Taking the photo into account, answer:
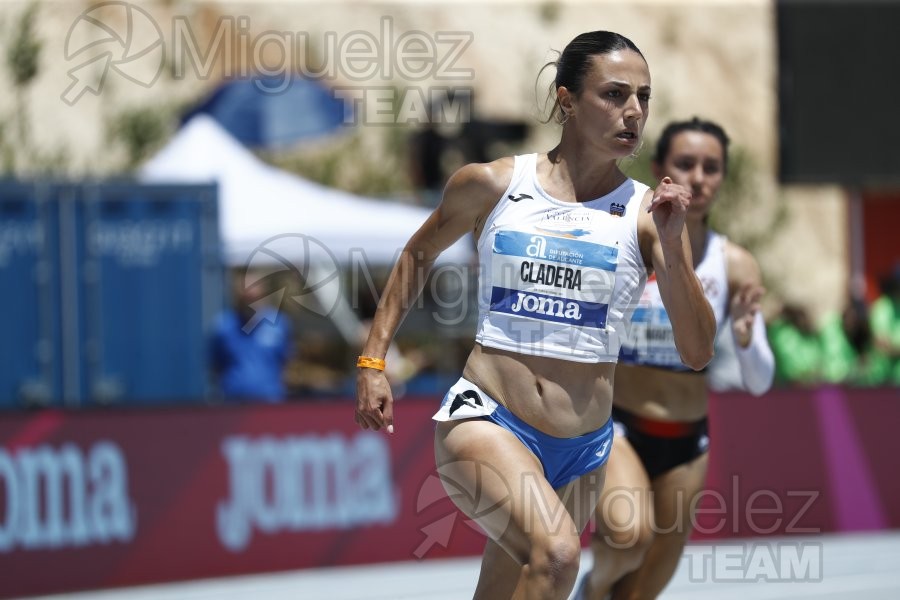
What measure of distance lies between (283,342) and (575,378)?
23.5 feet

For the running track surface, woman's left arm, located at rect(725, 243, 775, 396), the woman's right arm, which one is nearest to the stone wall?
the running track surface

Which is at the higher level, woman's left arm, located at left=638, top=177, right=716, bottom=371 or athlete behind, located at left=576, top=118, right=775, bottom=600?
woman's left arm, located at left=638, top=177, right=716, bottom=371

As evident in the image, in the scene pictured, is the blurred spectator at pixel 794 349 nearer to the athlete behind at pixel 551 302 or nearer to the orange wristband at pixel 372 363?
the athlete behind at pixel 551 302

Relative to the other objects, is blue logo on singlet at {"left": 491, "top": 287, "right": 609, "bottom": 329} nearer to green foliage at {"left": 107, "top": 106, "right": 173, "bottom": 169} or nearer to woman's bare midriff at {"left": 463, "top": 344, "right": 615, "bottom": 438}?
woman's bare midriff at {"left": 463, "top": 344, "right": 615, "bottom": 438}

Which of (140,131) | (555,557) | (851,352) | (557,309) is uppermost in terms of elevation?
(140,131)

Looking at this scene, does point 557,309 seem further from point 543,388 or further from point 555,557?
point 555,557

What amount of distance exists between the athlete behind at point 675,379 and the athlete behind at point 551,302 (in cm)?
128

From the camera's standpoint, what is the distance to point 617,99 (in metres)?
4.63

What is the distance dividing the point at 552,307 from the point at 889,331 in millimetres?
9094

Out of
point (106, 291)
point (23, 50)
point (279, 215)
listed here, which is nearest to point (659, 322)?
point (106, 291)

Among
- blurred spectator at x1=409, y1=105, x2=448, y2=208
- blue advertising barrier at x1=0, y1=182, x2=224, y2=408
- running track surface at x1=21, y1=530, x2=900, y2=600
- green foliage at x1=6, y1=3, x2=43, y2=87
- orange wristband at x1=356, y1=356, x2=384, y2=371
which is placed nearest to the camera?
orange wristband at x1=356, y1=356, x2=384, y2=371

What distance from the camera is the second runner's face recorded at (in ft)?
15.1

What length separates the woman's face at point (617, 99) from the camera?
A: 15.1 feet

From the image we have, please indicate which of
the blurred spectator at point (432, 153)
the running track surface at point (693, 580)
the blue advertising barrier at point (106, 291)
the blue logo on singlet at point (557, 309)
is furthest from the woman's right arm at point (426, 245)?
the blurred spectator at point (432, 153)
